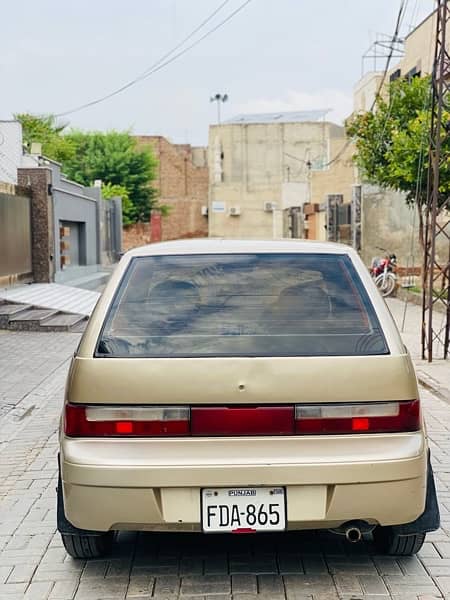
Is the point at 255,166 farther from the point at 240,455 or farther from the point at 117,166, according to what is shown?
the point at 240,455

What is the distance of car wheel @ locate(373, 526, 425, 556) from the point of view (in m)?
4.12

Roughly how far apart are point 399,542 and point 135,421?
1534mm

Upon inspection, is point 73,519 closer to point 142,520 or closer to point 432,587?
point 142,520

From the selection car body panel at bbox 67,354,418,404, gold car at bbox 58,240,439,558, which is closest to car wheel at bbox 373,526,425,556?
gold car at bbox 58,240,439,558

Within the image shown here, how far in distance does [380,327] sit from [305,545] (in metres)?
1.35

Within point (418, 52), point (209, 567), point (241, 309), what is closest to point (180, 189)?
point (418, 52)

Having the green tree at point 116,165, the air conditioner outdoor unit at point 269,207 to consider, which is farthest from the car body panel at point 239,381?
the air conditioner outdoor unit at point 269,207

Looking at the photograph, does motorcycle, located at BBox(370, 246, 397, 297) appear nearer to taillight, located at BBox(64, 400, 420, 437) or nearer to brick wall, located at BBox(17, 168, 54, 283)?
brick wall, located at BBox(17, 168, 54, 283)

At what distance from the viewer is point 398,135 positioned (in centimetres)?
1888

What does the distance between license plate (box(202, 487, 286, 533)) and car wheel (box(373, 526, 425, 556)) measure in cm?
79

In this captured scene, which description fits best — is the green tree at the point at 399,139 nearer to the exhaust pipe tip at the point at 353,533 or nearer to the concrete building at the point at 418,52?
the concrete building at the point at 418,52

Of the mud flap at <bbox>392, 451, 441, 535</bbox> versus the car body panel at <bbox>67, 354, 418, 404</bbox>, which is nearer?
the car body panel at <bbox>67, 354, 418, 404</bbox>

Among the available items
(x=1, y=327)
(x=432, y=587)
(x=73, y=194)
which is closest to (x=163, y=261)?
(x=432, y=587)

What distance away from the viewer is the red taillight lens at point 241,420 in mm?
3590
